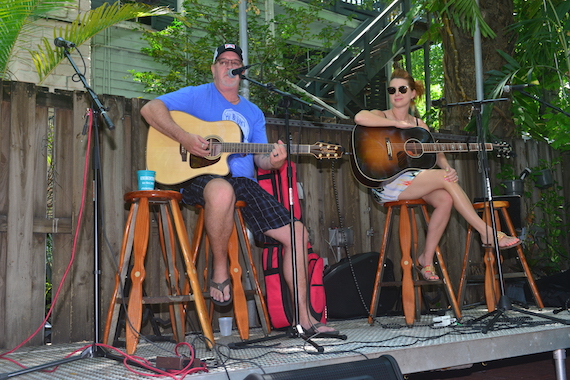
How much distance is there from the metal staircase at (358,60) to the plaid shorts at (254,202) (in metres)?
5.10

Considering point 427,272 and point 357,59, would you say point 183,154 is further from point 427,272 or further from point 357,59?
point 357,59

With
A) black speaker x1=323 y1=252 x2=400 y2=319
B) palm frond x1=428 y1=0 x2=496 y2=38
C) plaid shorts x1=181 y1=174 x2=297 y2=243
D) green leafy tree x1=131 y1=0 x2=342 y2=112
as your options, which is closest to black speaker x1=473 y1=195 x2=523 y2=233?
black speaker x1=323 y1=252 x2=400 y2=319

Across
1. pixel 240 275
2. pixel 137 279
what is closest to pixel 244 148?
pixel 240 275

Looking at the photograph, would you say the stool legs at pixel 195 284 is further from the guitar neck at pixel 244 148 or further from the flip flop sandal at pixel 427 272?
A: the flip flop sandal at pixel 427 272

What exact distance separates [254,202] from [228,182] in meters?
0.25

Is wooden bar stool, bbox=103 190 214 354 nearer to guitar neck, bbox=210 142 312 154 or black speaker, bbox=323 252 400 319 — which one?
guitar neck, bbox=210 142 312 154

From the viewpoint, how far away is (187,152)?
9.92 feet

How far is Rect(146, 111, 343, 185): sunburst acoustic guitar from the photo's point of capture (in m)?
3.00

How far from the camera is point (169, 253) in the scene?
299 centimetres

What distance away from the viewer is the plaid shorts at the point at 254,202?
304cm

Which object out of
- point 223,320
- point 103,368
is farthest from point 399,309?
point 103,368

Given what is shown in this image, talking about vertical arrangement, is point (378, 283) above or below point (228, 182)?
below

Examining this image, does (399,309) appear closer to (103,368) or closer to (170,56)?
(103,368)

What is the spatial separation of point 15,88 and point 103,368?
1860 millimetres
